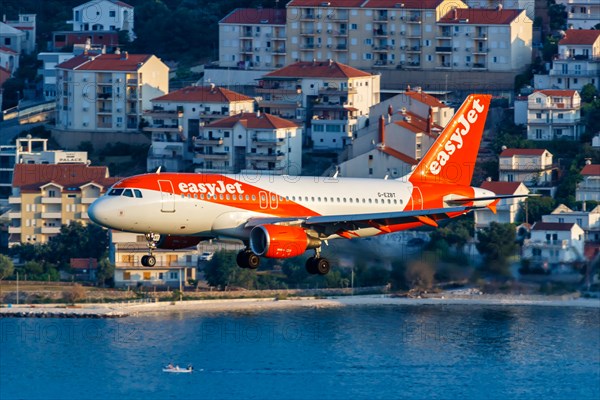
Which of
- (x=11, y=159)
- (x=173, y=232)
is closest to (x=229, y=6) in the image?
(x=11, y=159)

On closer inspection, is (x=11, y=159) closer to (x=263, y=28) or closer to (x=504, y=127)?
(x=263, y=28)

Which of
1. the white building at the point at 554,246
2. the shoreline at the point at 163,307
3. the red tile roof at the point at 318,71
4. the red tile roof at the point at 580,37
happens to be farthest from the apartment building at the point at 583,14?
the white building at the point at 554,246

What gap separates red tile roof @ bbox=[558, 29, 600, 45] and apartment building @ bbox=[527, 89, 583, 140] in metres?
6.40

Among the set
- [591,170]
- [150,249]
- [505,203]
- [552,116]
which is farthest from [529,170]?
[150,249]

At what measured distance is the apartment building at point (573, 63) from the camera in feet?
437

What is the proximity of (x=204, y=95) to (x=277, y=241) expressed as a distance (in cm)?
7419

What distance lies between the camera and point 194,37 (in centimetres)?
15475

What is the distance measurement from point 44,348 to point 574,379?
29.0 metres

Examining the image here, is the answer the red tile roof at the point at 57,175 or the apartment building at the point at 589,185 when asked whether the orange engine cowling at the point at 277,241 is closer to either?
the apartment building at the point at 589,185

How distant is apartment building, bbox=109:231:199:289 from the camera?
4532 inches

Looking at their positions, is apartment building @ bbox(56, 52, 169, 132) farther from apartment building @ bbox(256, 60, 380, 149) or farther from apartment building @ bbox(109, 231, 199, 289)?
apartment building @ bbox(109, 231, 199, 289)

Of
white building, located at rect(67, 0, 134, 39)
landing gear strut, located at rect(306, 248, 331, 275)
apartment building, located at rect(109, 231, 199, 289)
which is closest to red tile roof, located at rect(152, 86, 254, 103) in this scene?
apartment building, located at rect(109, 231, 199, 289)

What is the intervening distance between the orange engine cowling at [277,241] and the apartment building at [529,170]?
5846 cm

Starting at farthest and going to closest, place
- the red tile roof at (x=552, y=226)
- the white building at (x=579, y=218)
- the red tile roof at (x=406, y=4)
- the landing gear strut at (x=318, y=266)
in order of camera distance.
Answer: the red tile roof at (x=406, y=4)
the white building at (x=579, y=218)
the red tile roof at (x=552, y=226)
the landing gear strut at (x=318, y=266)
